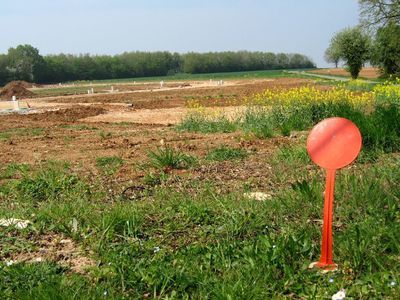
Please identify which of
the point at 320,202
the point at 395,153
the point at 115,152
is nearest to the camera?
the point at 320,202

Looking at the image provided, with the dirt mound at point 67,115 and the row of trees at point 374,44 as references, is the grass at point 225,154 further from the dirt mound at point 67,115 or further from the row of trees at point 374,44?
the row of trees at point 374,44

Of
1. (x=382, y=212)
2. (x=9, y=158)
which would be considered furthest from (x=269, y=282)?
(x=9, y=158)

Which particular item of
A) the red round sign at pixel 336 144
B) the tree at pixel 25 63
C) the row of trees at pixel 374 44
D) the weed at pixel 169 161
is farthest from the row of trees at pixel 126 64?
the red round sign at pixel 336 144

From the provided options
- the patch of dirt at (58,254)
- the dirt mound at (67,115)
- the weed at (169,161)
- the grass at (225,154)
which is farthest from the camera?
the dirt mound at (67,115)

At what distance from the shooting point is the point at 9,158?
8.88 metres

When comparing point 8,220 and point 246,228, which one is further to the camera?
point 8,220

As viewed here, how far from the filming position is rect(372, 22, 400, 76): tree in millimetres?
43125

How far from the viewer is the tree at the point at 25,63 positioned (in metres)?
96.0

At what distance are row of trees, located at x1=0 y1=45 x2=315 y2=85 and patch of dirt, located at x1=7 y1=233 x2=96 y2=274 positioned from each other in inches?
3807

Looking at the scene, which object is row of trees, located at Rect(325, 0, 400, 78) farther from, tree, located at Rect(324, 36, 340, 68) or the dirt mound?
the dirt mound

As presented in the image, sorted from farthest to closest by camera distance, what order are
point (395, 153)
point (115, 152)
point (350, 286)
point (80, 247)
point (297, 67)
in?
point (297, 67) → point (115, 152) → point (395, 153) → point (80, 247) → point (350, 286)

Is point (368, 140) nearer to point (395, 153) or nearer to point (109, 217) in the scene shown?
point (395, 153)

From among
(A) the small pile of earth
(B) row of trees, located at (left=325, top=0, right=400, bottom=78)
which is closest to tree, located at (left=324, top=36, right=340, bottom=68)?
(B) row of trees, located at (left=325, top=0, right=400, bottom=78)

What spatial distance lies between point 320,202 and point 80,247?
6.55 feet
